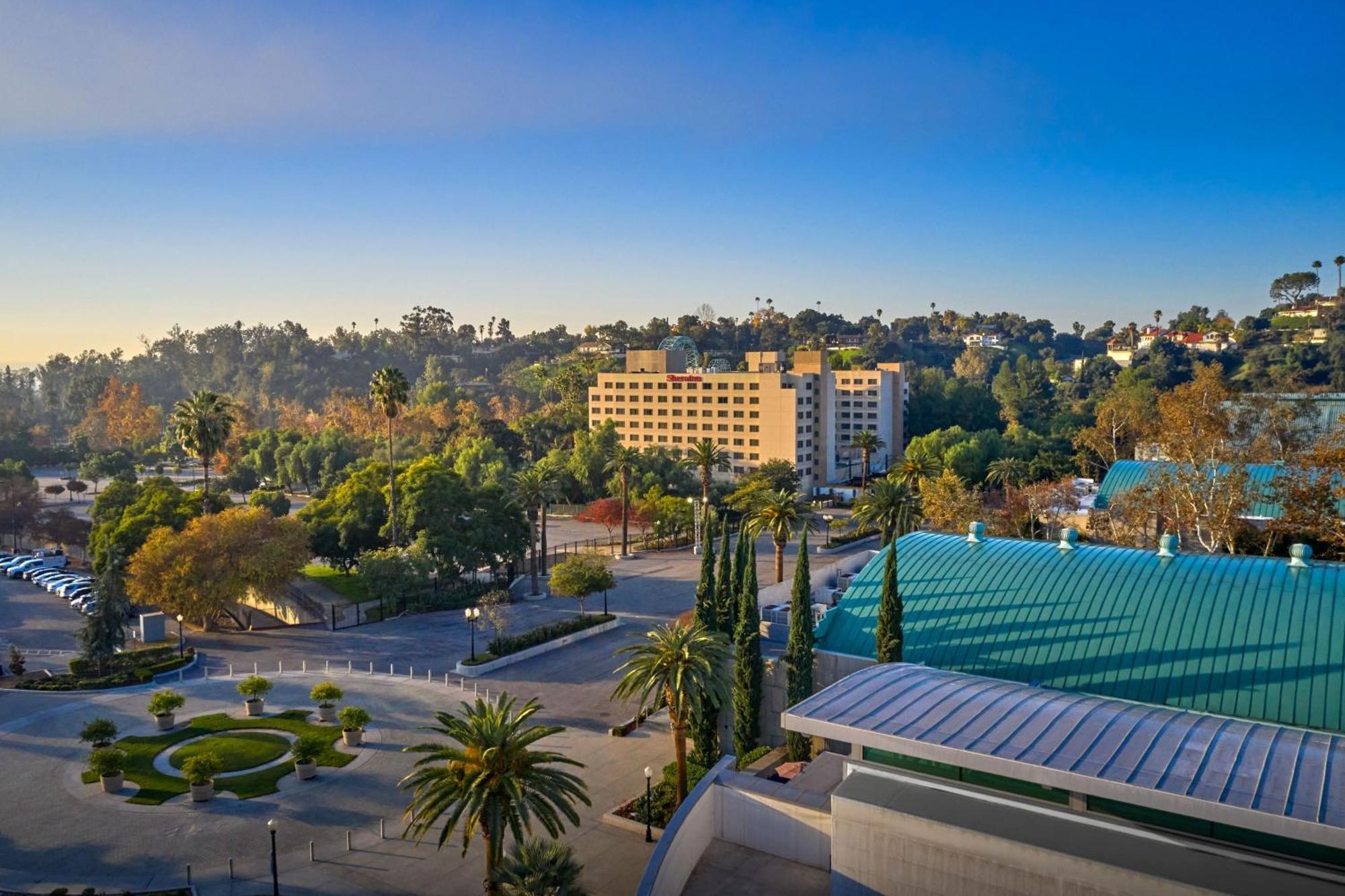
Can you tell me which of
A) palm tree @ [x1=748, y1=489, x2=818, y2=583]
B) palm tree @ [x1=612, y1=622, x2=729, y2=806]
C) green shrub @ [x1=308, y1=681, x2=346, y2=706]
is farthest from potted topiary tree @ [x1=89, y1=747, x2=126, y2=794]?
palm tree @ [x1=748, y1=489, x2=818, y2=583]

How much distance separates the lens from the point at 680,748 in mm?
25812

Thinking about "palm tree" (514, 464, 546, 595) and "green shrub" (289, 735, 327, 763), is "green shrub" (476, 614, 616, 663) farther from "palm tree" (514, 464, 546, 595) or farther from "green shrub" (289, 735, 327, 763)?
"green shrub" (289, 735, 327, 763)

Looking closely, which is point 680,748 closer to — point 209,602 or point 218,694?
point 218,694

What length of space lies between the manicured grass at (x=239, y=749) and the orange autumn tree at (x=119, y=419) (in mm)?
140475

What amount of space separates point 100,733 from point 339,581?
30.9 meters

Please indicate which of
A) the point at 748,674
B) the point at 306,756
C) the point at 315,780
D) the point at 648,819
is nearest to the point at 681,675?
the point at 648,819

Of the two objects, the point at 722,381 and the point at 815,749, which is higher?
the point at 722,381

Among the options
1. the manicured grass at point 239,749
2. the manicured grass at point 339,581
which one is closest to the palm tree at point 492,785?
the manicured grass at point 239,749

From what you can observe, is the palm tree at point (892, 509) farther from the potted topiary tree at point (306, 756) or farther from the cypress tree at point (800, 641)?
the potted topiary tree at point (306, 756)

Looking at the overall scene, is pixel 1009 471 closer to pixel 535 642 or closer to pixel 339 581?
pixel 535 642

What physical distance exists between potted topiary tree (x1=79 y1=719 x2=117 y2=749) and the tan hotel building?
71929 mm

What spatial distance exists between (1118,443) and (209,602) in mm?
86113

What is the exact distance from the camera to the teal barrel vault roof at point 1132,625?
26672mm

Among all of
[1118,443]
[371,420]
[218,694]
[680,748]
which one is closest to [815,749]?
[680,748]
